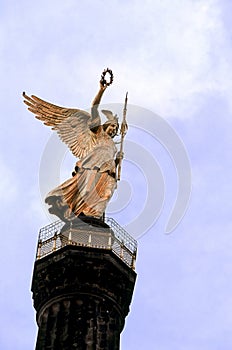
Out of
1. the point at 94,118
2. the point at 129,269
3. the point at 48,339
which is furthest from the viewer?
the point at 94,118

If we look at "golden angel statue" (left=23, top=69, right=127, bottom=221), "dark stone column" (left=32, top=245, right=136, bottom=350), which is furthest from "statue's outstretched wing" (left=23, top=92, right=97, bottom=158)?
"dark stone column" (left=32, top=245, right=136, bottom=350)

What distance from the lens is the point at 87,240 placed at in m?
45.1

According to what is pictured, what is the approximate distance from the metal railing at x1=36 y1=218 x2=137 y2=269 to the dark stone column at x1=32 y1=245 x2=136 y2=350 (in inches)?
17.5

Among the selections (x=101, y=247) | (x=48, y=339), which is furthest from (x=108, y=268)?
(x=48, y=339)

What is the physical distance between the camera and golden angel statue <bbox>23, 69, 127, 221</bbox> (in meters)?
47.9

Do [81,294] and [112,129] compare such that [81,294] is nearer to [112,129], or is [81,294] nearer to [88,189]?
[88,189]

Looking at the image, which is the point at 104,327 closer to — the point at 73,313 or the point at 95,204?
the point at 73,313

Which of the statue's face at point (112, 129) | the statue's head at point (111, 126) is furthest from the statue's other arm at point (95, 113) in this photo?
the statue's face at point (112, 129)

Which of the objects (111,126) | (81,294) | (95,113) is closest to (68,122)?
(95,113)

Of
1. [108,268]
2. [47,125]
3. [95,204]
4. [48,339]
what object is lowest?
[48,339]

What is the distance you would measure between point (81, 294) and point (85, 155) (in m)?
9.52

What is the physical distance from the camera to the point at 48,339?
4256cm

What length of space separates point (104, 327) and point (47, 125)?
14.0 metres

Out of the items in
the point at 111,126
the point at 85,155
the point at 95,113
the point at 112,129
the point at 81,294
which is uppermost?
the point at 95,113
